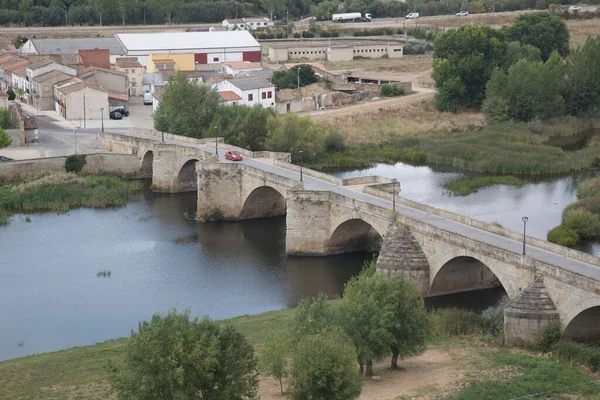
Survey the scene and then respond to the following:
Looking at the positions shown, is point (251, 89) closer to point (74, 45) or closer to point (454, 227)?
point (74, 45)

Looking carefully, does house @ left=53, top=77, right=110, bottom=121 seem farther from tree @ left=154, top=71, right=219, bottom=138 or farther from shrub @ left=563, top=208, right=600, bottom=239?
shrub @ left=563, top=208, right=600, bottom=239

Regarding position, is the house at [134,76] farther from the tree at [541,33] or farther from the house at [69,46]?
the tree at [541,33]

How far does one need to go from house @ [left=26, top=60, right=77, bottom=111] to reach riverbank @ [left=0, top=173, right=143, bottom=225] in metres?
19.0

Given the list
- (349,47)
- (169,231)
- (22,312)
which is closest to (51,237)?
(169,231)

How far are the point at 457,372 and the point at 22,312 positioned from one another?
54.5 feet

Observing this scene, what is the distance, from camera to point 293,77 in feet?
259

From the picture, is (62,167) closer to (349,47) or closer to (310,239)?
(310,239)

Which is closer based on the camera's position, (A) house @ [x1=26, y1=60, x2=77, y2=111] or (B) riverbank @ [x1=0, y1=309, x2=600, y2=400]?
(B) riverbank @ [x1=0, y1=309, x2=600, y2=400]

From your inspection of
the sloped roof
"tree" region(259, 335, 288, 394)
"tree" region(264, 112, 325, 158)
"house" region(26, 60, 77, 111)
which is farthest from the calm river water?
the sloped roof

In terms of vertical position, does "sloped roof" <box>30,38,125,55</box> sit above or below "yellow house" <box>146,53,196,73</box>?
above

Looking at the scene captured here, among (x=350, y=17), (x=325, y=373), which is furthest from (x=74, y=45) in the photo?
(x=325, y=373)

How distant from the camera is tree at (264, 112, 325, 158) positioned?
59344 millimetres

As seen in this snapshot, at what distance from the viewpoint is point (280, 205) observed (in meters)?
50.8

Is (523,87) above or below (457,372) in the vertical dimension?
above
